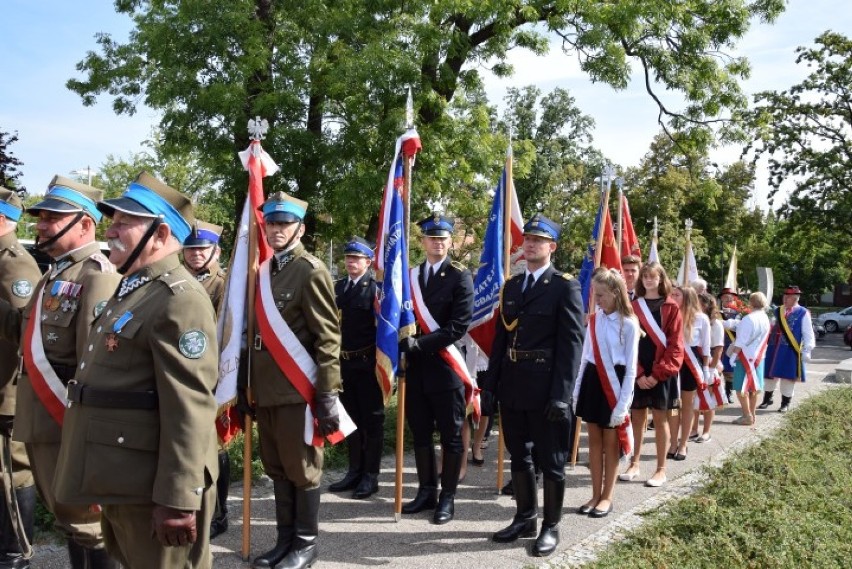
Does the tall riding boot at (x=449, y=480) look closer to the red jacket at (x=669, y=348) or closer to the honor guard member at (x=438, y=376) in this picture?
the honor guard member at (x=438, y=376)

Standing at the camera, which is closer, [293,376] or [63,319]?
[63,319]

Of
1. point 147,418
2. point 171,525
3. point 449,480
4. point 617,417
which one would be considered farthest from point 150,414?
point 617,417

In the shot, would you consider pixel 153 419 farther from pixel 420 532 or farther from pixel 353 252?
pixel 353 252

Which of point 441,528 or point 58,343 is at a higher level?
point 58,343

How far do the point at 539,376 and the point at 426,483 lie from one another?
1548 mm

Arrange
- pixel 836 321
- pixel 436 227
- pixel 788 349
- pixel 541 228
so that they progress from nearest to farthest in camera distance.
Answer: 1. pixel 541 228
2. pixel 436 227
3. pixel 788 349
4. pixel 836 321

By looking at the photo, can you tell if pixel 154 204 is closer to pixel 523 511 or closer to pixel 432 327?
pixel 432 327

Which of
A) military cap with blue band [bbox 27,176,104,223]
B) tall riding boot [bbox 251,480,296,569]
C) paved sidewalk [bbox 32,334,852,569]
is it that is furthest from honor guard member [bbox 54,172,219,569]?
paved sidewalk [bbox 32,334,852,569]

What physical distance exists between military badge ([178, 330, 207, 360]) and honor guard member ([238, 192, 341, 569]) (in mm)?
1671

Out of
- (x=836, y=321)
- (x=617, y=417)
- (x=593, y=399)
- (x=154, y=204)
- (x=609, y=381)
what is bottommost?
(x=617, y=417)

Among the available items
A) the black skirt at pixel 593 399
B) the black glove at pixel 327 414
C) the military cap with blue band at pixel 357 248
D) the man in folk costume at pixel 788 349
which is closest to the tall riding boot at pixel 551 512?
the black skirt at pixel 593 399


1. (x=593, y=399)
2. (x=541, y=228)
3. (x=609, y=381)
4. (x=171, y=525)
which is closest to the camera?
→ (x=171, y=525)

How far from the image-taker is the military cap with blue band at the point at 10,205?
4656 millimetres

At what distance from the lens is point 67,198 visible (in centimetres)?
405
